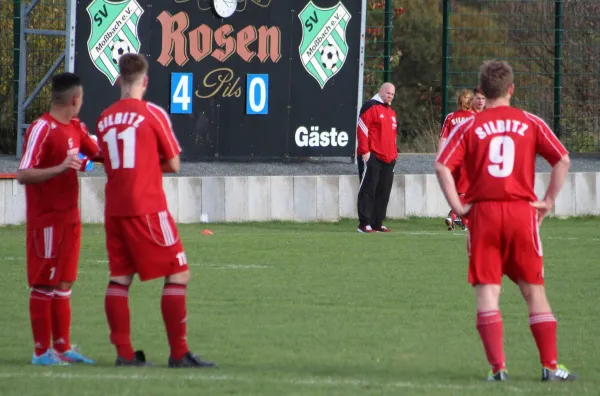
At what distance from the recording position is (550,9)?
1057 inches

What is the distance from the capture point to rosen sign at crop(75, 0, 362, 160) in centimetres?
2145

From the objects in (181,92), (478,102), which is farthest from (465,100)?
(181,92)

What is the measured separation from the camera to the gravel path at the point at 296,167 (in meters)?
22.4

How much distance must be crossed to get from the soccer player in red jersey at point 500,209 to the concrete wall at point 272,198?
12525 millimetres

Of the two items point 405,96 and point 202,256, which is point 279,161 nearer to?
point 202,256

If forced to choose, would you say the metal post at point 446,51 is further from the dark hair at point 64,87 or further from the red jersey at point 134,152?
the red jersey at point 134,152

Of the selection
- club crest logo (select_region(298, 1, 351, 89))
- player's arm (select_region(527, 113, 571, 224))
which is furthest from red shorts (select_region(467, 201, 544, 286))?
club crest logo (select_region(298, 1, 351, 89))

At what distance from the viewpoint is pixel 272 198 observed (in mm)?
21406

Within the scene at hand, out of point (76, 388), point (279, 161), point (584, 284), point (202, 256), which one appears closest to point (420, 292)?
point (584, 284)

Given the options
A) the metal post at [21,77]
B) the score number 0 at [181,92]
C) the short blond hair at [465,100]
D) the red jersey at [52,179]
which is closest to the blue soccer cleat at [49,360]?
the red jersey at [52,179]

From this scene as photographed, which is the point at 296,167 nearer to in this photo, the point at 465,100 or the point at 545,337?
the point at 465,100

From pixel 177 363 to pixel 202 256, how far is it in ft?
23.9

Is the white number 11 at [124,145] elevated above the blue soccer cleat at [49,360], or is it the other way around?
the white number 11 at [124,145]

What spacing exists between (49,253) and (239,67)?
572 inches
